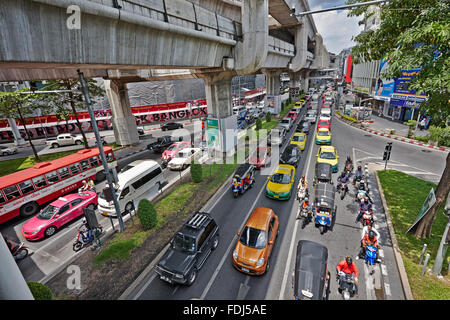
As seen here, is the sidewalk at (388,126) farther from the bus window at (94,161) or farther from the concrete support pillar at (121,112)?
the bus window at (94,161)

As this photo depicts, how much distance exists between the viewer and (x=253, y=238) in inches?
371

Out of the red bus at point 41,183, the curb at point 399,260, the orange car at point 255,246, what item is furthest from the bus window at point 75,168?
the curb at point 399,260

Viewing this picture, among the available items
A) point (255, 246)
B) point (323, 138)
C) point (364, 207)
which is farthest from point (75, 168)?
point (323, 138)

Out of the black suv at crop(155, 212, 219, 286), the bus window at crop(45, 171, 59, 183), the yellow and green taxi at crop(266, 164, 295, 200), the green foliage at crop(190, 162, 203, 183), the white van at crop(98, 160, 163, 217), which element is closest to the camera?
the black suv at crop(155, 212, 219, 286)

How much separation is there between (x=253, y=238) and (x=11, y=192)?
15.1m

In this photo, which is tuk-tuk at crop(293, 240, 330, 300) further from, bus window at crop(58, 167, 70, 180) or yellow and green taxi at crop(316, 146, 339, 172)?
bus window at crop(58, 167, 70, 180)

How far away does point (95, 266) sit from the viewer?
370 inches

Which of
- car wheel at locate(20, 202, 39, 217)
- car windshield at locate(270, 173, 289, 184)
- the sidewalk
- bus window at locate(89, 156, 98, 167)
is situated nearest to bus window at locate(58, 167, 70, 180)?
bus window at locate(89, 156, 98, 167)

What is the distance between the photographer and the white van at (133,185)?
43.5 ft

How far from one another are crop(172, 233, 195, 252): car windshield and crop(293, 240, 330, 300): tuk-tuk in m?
4.30

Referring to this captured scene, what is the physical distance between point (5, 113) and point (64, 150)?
25.5ft

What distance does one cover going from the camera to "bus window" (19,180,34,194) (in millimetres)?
13392

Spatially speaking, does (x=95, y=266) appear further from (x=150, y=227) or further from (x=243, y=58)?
(x=243, y=58)

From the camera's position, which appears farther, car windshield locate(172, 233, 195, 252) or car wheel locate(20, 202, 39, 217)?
car wheel locate(20, 202, 39, 217)
